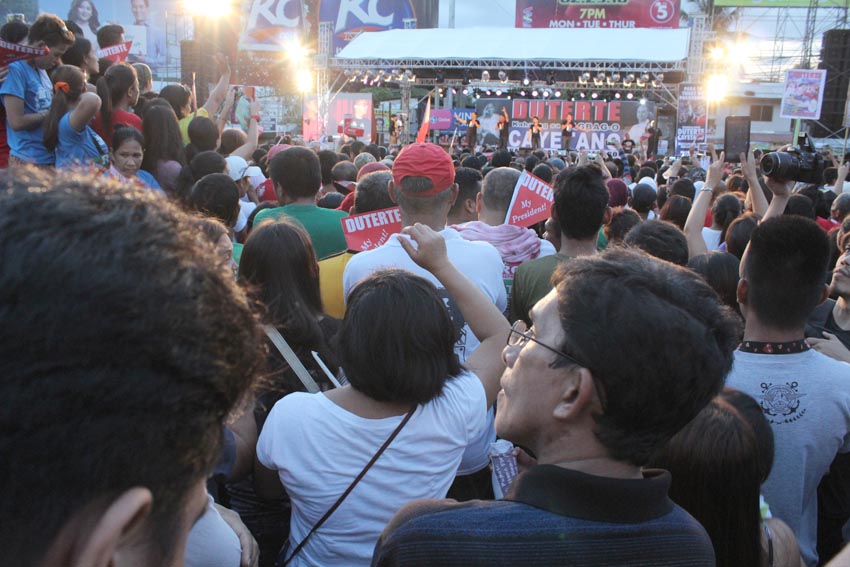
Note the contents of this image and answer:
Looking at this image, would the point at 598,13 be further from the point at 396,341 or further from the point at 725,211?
the point at 396,341

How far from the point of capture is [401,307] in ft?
6.64

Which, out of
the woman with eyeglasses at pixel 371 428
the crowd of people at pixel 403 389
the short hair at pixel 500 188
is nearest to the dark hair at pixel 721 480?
the crowd of people at pixel 403 389

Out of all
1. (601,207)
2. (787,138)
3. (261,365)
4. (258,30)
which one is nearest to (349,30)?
(258,30)

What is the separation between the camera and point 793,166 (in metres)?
4.54

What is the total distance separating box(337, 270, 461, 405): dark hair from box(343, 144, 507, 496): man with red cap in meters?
0.71

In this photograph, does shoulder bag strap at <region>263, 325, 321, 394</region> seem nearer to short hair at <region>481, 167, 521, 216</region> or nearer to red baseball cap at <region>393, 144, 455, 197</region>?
red baseball cap at <region>393, 144, 455, 197</region>

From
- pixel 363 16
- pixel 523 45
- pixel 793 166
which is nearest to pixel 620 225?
pixel 793 166

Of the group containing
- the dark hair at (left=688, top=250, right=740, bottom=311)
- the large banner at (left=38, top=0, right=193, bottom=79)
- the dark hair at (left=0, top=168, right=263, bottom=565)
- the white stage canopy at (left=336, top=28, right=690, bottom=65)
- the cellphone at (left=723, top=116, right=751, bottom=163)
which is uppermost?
the large banner at (left=38, top=0, right=193, bottom=79)

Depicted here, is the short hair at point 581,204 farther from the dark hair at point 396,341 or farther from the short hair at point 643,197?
the short hair at point 643,197

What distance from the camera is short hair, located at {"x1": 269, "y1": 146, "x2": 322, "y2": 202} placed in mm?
4207

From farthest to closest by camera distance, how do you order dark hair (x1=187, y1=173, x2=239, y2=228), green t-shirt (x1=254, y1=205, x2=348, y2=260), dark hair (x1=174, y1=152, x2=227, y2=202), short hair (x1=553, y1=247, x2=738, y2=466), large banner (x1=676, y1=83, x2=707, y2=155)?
large banner (x1=676, y1=83, x2=707, y2=155)
dark hair (x1=174, y1=152, x2=227, y2=202)
green t-shirt (x1=254, y1=205, x2=348, y2=260)
dark hair (x1=187, y1=173, x2=239, y2=228)
short hair (x1=553, y1=247, x2=738, y2=466)

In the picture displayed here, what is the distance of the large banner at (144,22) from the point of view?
A: 120ft

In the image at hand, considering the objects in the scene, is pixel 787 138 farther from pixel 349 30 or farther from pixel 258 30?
pixel 258 30

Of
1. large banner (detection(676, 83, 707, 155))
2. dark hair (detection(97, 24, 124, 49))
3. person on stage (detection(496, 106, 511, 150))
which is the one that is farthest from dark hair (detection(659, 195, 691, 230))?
person on stage (detection(496, 106, 511, 150))
